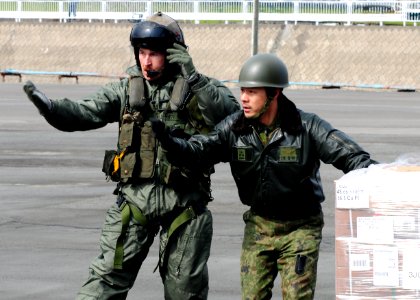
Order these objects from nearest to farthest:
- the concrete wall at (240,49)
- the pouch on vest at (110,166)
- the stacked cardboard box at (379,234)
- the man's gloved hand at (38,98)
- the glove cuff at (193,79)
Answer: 1. the stacked cardboard box at (379,234)
2. the man's gloved hand at (38,98)
3. the glove cuff at (193,79)
4. the pouch on vest at (110,166)
5. the concrete wall at (240,49)

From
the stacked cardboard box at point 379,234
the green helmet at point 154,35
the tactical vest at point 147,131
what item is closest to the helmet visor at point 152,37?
the green helmet at point 154,35

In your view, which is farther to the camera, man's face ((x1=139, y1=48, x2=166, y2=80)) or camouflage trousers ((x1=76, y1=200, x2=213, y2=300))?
man's face ((x1=139, y1=48, x2=166, y2=80))

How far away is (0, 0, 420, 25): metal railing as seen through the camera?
159 feet

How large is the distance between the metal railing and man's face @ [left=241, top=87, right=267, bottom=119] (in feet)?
136

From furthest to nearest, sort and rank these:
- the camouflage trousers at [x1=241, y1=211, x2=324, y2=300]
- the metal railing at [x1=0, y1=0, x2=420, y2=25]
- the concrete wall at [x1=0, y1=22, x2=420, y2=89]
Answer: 1. the metal railing at [x1=0, y1=0, x2=420, y2=25]
2. the concrete wall at [x1=0, y1=22, x2=420, y2=89]
3. the camouflage trousers at [x1=241, y1=211, x2=324, y2=300]

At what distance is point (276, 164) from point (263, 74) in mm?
466

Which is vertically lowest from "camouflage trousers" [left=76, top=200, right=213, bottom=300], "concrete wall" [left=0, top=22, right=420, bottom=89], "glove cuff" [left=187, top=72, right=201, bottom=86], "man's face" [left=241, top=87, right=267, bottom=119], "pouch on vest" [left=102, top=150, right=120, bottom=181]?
"camouflage trousers" [left=76, top=200, right=213, bottom=300]

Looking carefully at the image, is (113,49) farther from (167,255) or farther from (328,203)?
(167,255)

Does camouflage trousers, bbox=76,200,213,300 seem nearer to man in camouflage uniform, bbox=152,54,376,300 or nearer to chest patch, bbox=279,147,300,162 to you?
man in camouflage uniform, bbox=152,54,376,300

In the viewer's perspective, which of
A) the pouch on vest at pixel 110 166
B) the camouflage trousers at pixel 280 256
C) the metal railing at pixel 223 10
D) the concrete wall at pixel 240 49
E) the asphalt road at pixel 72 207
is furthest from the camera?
the metal railing at pixel 223 10

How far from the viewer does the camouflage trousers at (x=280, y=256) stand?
6.73 meters

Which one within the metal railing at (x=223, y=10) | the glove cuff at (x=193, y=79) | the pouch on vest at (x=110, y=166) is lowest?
the pouch on vest at (x=110, y=166)

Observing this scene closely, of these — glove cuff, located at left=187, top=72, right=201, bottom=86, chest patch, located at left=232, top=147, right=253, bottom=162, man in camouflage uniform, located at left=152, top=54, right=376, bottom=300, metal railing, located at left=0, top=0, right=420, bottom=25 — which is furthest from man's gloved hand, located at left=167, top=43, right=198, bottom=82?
metal railing, located at left=0, top=0, right=420, bottom=25

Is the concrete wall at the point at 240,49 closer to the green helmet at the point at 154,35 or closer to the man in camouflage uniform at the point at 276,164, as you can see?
the green helmet at the point at 154,35
